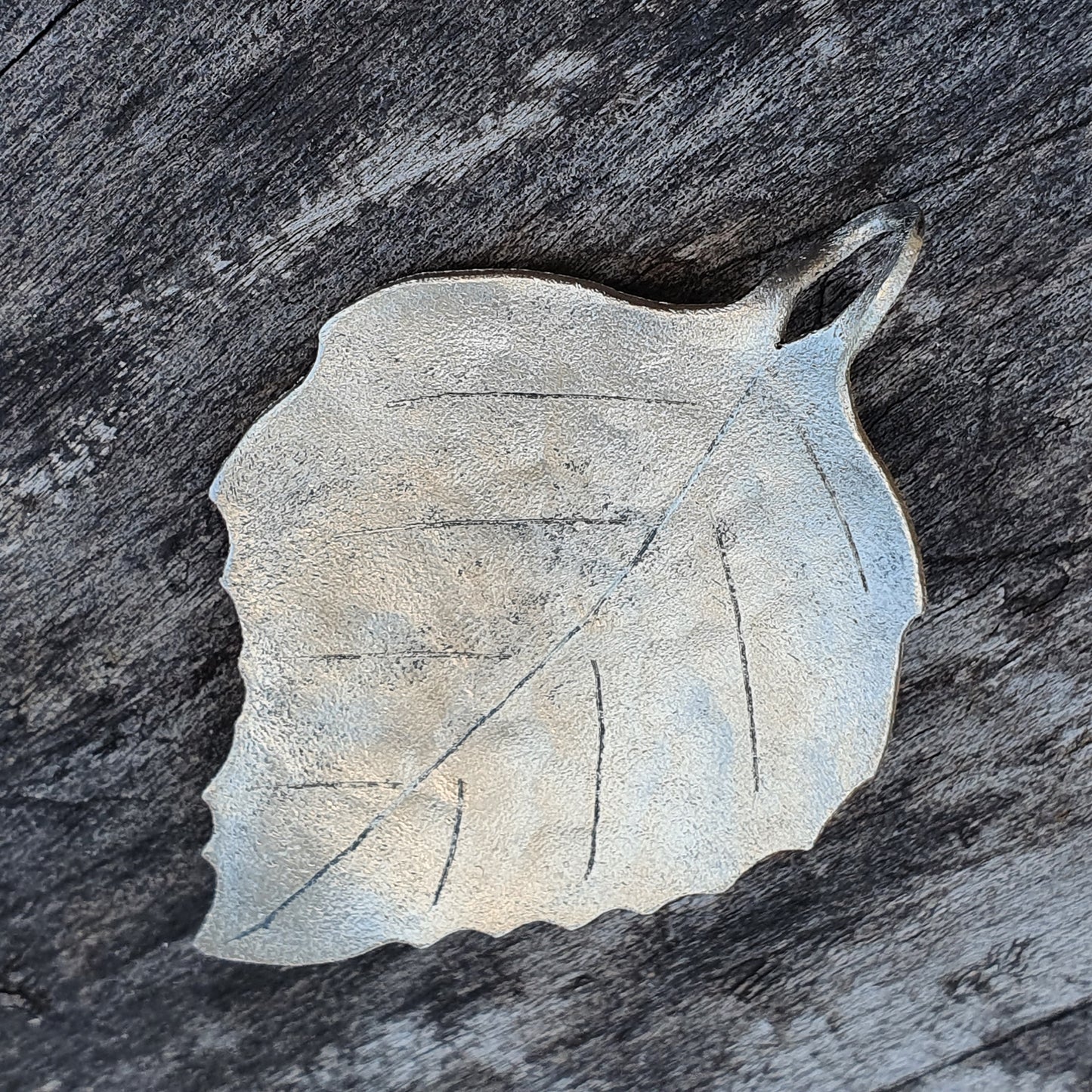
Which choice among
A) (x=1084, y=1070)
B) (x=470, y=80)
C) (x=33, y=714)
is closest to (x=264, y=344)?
(x=470, y=80)

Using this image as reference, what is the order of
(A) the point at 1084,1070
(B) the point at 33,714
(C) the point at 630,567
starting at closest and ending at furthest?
(C) the point at 630,567 → (B) the point at 33,714 → (A) the point at 1084,1070

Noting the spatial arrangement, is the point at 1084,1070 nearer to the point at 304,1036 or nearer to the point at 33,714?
the point at 304,1036

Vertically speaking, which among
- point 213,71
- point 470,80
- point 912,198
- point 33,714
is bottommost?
point 912,198

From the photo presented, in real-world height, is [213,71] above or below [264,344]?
above

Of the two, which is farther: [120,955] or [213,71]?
[120,955]

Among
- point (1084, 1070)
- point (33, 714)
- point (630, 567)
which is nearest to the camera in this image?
point (630, 567)
